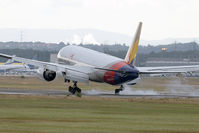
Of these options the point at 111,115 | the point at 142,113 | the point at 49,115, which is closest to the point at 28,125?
the point at 49,115

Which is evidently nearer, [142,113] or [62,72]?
[142,113]

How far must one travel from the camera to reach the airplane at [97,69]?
62.3 m

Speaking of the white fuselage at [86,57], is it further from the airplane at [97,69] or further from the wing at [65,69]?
the wing at [65,69]

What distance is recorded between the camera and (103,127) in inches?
1232

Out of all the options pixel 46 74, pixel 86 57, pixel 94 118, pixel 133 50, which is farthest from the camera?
pixel 86 57

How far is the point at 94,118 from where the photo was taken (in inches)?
1432

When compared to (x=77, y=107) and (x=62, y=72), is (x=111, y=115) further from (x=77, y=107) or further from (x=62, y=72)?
(x=62, y=72)

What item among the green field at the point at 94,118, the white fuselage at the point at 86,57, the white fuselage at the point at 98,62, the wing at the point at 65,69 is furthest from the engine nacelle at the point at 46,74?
the green field at the point at 94,118

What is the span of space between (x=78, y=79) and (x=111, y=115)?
26142 millimetres

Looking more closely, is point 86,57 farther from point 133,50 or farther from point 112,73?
point 112,73

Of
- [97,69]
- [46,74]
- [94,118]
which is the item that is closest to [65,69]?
[46,74]

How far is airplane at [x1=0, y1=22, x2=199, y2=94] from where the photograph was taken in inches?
2453

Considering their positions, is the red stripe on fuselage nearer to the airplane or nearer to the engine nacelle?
the airplane

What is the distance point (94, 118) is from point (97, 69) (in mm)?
29075
